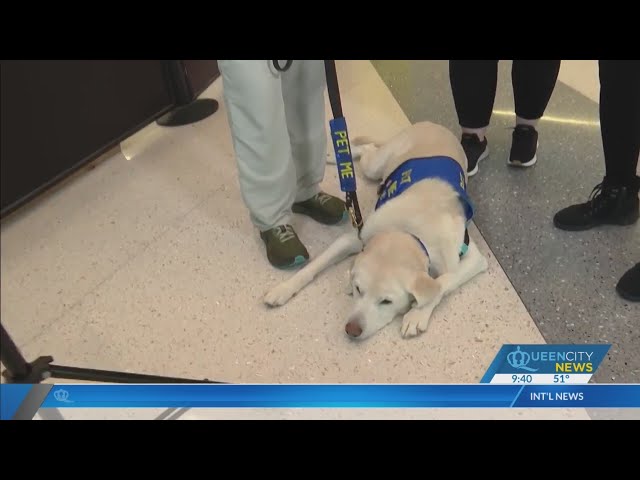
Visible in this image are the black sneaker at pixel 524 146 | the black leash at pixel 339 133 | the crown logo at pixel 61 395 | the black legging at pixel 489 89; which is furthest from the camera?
the black sneaker at pixel 524 146

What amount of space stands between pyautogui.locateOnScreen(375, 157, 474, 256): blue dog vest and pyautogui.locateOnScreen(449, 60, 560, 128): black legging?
0.62 feet

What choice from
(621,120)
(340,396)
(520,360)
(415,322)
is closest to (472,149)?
(621,120)

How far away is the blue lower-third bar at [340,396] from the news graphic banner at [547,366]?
10 millimetres

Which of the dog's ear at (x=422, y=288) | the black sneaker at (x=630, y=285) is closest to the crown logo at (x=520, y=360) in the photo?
the dog's ear at (x=422, y=288)

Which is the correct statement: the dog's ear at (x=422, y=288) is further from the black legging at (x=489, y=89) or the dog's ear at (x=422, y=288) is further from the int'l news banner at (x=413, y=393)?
the black legging at (x=489, y=89)

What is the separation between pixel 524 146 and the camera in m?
1.31

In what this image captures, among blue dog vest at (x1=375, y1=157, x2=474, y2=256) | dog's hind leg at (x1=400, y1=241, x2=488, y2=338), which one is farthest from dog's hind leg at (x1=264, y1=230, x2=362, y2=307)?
dog's hind leg at (x1=400, y1=241, x2=488, y2=338)

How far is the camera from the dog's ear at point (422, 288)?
0.90 meters

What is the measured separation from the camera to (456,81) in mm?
1200

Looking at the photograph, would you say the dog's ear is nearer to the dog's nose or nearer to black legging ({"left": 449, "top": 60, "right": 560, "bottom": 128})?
the dog's nose
